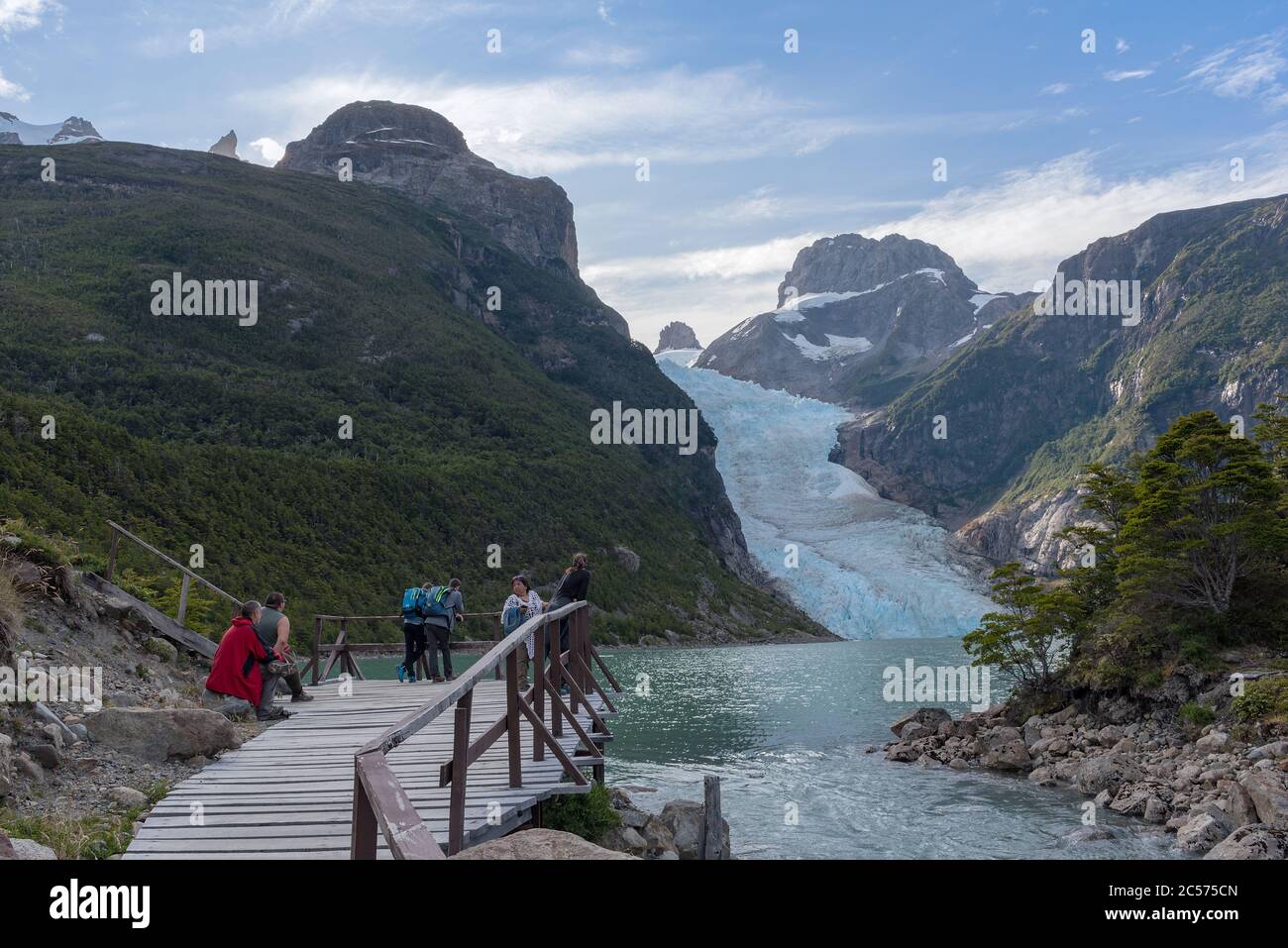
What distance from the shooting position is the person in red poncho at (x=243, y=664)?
39.2ft

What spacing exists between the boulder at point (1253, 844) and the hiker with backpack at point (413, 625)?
13.4 meters

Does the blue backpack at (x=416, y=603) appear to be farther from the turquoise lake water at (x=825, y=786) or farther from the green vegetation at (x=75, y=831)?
the green vegetation at (x=75, y=831)

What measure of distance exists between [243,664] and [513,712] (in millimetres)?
5437

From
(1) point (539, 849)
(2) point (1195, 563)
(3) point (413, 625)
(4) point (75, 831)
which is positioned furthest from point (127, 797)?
(2) point (1195, 563)

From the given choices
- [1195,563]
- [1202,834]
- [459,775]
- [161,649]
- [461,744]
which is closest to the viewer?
[461,744]

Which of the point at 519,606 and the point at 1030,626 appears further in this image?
the point at 1030,626

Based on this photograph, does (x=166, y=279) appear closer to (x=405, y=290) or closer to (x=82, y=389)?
(x=82, y=389)

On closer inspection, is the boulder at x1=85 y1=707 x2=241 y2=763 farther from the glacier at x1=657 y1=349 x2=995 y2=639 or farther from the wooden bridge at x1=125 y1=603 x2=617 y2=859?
the glacier at x1=657 y1=349 x2=995 y2=639

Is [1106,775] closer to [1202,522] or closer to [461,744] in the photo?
[1202,522]

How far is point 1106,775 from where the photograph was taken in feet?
75.0

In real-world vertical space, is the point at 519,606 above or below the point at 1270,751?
above

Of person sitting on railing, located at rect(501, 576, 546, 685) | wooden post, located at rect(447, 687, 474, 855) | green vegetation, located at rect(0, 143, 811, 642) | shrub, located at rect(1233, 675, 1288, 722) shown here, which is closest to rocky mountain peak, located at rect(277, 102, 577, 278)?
green vegetation, located at rect(0, 143, 811, 642)

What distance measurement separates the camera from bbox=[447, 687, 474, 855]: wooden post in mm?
6316

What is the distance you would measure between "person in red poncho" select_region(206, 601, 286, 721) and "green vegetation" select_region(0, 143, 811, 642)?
34172 mm
